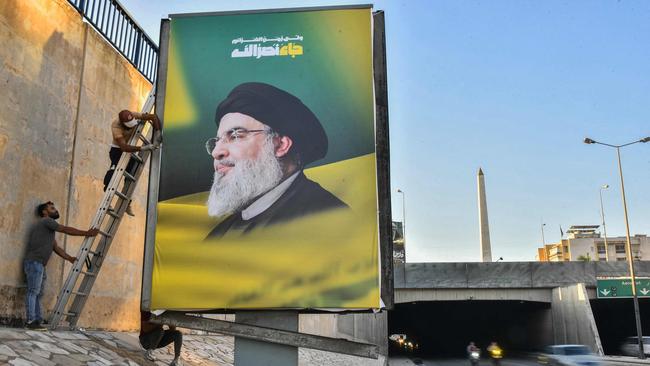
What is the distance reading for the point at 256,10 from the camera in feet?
29.4

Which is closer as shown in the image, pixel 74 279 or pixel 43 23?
pixel 74 279

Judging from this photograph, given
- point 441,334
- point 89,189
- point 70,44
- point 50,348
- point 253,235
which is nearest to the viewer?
point 50,348

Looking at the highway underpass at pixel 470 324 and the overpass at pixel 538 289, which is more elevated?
the overpass at pixel 538 289

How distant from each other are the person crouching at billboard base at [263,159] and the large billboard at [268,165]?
0.05ft

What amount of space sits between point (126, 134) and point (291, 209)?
3.04 meters

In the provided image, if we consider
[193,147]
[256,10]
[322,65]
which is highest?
[256,10]

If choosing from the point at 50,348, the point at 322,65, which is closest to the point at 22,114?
the point at 50,348

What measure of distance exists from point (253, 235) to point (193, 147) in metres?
1.58

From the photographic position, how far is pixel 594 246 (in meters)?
150

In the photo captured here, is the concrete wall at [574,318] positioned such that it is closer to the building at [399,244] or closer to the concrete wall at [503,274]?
the concrete wall at [503,274]

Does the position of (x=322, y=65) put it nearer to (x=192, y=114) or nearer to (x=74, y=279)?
(x=192, y=114)

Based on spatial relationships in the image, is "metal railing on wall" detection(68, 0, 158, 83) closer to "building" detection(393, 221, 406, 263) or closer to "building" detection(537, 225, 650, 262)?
"building" detection(393, 221, 406, 263)

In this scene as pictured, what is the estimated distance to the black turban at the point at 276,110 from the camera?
868 cm

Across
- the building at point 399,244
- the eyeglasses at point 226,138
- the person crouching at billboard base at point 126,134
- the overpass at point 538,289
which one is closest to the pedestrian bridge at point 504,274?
the overpass at point 538,289
